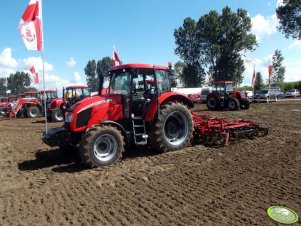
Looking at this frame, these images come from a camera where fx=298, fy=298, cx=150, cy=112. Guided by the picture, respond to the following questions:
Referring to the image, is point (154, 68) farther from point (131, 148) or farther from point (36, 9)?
point (36, 9)

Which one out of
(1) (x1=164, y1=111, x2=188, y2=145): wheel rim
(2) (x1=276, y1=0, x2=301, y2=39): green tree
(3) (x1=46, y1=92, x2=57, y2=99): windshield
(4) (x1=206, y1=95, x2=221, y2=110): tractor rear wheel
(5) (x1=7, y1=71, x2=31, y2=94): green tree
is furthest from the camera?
(5) (x1=7, y1=71, x2=31, y2=94): green tree

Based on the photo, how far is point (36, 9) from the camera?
8.66 m

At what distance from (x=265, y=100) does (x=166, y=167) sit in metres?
22.6

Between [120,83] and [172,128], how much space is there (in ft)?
5.83

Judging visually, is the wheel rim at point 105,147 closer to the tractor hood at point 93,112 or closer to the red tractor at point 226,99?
the tractor hood at point 93,112

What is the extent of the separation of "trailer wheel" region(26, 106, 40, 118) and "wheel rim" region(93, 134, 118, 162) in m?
15.8

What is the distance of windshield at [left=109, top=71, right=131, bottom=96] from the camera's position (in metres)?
7.01

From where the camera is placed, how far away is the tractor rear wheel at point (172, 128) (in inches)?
→ 280

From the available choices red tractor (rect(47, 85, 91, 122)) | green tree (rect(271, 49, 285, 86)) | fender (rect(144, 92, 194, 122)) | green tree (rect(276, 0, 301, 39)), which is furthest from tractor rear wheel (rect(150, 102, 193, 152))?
green tree (rect(271, 49, 285, 86))

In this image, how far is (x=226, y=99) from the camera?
63.2ft

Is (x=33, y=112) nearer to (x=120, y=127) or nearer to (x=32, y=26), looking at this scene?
(x=32, y=26)

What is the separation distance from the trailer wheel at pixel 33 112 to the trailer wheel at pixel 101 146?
15.8 meters

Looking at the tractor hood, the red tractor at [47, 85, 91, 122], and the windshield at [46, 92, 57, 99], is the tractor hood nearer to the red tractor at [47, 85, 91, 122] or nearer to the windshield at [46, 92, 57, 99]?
the red tractor at [47, 85, 91, 122]

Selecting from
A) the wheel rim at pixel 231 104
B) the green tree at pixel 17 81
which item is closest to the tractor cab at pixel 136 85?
the wheel rim at pixel 231 104
